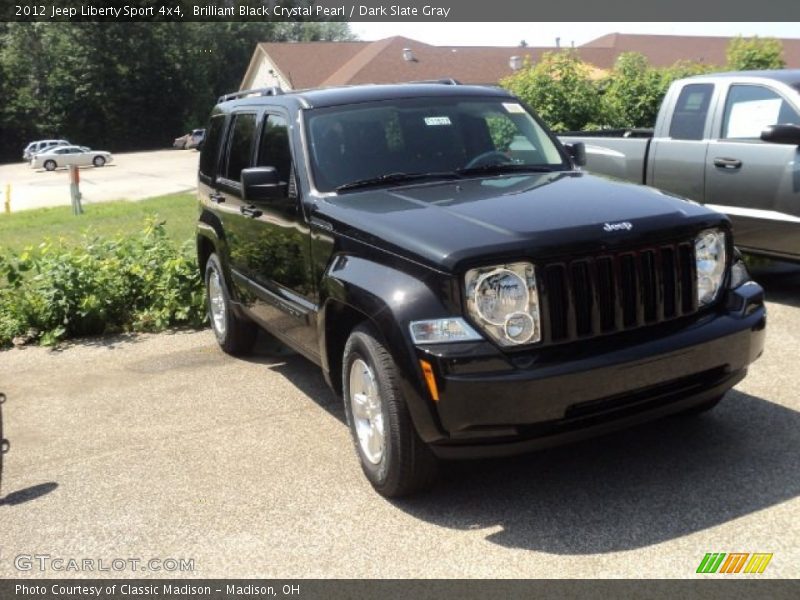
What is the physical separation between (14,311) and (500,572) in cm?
618

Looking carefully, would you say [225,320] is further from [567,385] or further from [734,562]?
[734,562]

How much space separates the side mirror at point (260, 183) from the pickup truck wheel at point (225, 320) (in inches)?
71.5

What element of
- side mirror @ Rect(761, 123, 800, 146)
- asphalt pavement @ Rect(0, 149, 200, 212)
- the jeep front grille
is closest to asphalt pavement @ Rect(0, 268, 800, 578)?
the jeep front grille

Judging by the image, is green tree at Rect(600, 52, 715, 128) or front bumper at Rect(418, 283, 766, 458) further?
green tree at Rect(600, 52, 715, 128)

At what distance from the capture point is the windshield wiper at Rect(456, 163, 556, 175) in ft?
17.5

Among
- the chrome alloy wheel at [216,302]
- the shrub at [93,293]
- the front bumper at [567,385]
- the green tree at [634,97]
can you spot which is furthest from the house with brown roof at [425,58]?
the front bumper at [567,385]

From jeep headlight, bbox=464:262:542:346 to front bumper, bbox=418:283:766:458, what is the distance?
0.09 meters

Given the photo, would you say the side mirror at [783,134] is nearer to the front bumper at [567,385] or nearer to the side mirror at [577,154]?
the side mirror at [577,154]

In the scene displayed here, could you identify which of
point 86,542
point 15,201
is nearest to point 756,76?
point 86,542

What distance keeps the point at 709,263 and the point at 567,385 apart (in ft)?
3.86

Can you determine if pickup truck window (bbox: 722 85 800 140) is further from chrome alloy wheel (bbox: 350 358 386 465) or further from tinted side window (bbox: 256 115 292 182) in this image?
chrome alloy wheel (bbox: 350 358 386 465)

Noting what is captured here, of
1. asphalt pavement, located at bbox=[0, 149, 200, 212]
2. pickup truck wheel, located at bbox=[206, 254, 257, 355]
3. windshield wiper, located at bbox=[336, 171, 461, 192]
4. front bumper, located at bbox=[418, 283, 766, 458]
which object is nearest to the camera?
front bumper, located at bbox=[418, 283, 766, 458]

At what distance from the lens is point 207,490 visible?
4.73m

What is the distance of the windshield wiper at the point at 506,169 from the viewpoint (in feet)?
17.5
